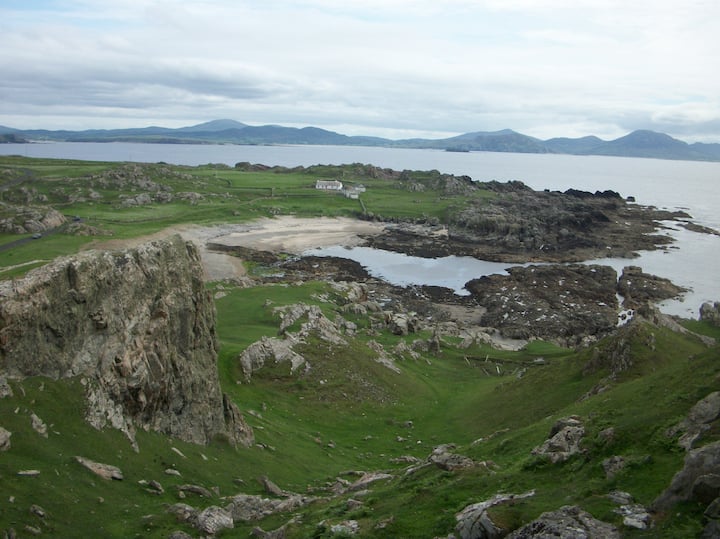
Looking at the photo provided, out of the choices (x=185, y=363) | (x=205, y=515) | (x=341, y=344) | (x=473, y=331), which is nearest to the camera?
(x=205, y=515)

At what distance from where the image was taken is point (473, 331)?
74375mm

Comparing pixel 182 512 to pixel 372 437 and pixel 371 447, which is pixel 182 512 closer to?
pixel 371 447

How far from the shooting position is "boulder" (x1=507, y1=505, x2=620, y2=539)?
52.7 ft

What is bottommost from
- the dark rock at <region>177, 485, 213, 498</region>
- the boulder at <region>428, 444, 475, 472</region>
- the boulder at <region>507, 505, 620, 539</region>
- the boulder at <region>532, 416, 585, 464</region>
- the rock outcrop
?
the dark rock at <region>177, 485, 213, 498</region>

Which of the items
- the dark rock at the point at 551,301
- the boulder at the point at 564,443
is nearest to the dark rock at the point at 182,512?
the boulder at the point at 564,443

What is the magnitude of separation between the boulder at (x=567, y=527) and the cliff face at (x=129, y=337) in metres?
19.7

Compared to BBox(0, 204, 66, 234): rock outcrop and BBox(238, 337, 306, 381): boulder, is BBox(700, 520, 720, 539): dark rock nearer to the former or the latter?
BBox(238, 337, 306, 381): boulder

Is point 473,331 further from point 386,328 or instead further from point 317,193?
point 317,193

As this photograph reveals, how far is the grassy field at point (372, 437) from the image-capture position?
20.6m

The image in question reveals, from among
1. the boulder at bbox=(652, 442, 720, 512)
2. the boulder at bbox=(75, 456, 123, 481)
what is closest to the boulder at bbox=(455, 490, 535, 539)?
the boulder at bbox=(652, 442, 720, 512)

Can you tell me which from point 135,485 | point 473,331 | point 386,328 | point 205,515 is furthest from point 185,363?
point 473,331

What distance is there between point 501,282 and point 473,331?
28.5 m

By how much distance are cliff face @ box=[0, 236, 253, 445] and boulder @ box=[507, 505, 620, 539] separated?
19687 mm

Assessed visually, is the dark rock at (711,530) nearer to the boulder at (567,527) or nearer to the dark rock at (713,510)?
the dark rock at (713,510)
